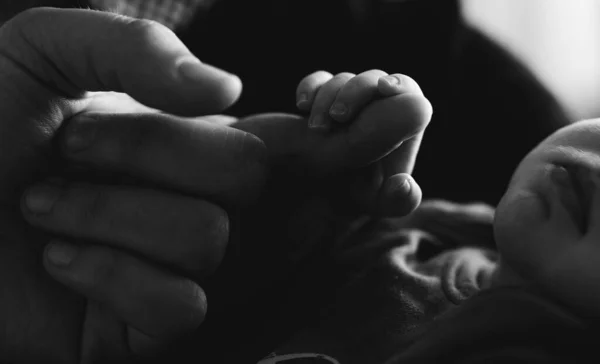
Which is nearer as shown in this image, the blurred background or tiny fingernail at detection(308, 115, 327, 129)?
tiny fingernail at detection(308, 115, 327, 129)

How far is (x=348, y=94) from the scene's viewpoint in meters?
0.45

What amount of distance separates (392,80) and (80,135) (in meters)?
0.26

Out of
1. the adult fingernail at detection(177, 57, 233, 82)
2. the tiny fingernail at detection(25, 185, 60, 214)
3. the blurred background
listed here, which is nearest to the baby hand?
the adult fingernail at detection(177, 57, 233, 82)

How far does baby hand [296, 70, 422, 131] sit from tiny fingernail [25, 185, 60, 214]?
22cm

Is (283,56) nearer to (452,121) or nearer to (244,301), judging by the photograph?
(452,121)

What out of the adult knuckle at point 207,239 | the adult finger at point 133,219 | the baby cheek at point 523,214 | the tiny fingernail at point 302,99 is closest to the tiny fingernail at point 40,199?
the adult finger at point 133,219

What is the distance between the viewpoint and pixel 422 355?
0.38 meters

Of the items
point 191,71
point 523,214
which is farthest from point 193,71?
point 523,214

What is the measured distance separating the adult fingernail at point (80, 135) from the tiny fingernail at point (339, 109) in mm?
196

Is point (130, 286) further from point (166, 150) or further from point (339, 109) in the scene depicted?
point (339, 109)

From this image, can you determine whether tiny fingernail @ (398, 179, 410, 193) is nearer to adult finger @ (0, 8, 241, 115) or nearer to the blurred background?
adult finger @ (0, 8, 241, 115)

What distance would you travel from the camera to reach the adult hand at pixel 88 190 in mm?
395

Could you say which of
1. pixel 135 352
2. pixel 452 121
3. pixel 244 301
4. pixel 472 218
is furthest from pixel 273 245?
pixel 452 121

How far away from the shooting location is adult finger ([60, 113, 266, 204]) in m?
0.43
